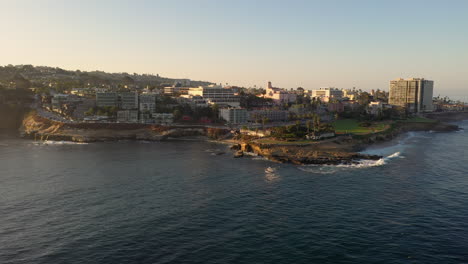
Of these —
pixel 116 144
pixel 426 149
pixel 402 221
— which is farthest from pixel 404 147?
pixel 116 144

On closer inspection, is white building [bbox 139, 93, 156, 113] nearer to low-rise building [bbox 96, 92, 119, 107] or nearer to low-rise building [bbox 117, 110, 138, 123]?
low-rise building [bbox 117, 110, 138, 123]

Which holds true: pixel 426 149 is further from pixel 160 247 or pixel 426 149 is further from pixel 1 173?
pixel 1 173

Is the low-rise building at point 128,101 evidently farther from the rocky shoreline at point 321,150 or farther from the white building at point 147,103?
the rocky shoreline at point 321,150

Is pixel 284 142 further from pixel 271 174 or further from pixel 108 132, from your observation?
pixel 108 132

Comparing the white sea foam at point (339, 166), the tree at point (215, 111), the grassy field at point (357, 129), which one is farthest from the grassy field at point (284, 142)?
the tree at point (215, 111)

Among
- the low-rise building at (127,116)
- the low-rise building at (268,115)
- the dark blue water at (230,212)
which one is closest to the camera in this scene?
the dark blue water at (230,212)

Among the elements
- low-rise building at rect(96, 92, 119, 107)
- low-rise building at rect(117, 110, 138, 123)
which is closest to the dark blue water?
low-rise building at rect(117, 110, 138, 123)

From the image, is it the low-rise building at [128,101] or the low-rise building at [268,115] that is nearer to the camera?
the low-rise building at [268,115]
